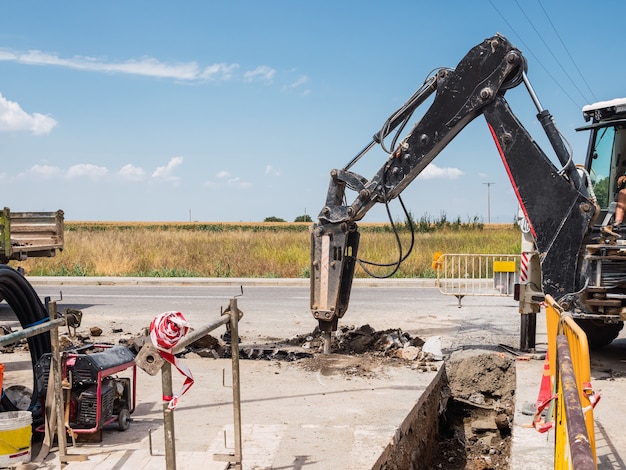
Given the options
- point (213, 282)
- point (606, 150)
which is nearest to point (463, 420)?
point (606, 150)

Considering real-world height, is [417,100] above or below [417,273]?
above

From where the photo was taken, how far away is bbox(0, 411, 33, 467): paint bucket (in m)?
4.90

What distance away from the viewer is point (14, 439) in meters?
4.96

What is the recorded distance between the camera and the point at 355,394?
7.21 meters

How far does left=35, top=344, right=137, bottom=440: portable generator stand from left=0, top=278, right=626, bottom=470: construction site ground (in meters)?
0.18

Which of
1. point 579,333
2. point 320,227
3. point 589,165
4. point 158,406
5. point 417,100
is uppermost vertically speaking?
point 417,100

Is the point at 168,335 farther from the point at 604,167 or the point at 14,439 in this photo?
Answer: the point at 604,167

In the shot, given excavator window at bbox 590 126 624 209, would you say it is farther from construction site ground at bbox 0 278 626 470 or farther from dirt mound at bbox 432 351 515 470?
dirt mound at bbox 432 351 515 470

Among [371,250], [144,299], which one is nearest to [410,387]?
[144,299]

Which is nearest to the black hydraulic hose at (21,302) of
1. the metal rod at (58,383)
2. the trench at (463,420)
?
the metal rod at (58,383)

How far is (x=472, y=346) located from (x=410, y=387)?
10.2 ft

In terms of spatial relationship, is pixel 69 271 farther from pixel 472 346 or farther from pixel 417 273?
pixel 472 346

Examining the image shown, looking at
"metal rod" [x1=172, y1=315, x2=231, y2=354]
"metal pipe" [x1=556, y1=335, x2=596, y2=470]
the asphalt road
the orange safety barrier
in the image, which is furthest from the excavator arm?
"metal pipe" [x1=556, y1=335, x2=596, y2=470]

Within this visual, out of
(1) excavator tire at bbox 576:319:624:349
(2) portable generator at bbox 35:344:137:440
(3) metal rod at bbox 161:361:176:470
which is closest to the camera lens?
(3) metal rod at bbox 161:361:176:470
